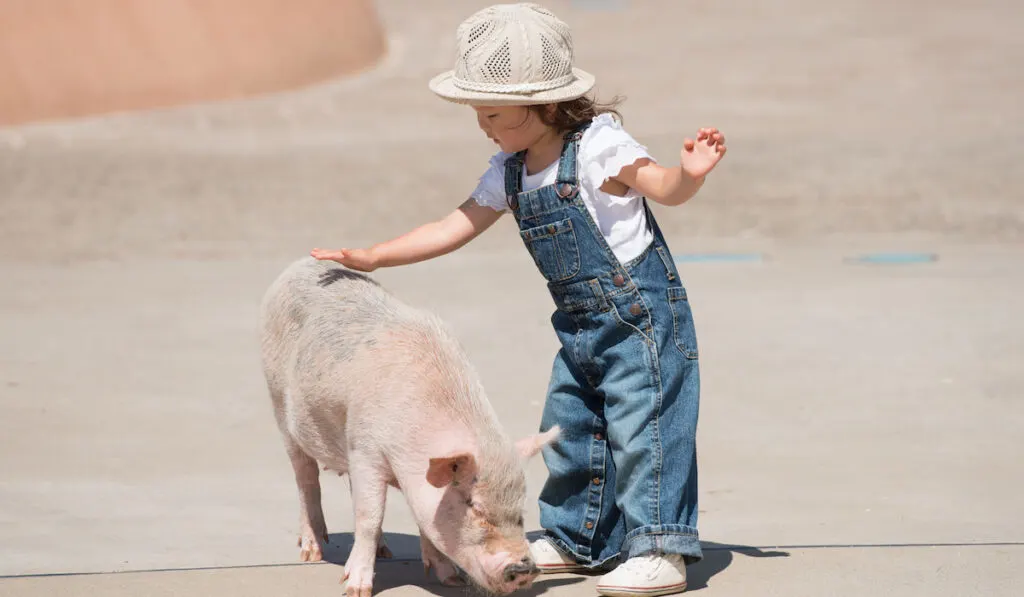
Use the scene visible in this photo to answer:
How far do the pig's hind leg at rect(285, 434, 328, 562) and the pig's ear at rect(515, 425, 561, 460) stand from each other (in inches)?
35.3

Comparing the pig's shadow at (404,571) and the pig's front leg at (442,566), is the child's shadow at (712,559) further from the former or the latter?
the pig's front leg at (442,566)

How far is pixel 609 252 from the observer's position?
3852 mm

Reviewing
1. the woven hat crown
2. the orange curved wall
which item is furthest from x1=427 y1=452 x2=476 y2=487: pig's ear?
the orange curved wall

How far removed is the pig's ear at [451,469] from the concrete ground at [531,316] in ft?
1.85

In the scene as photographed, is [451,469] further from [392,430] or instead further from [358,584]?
[358,584]

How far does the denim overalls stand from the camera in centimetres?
385

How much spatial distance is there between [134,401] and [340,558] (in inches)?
88.4

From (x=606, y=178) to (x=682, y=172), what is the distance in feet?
0.79

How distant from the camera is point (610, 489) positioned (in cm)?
411

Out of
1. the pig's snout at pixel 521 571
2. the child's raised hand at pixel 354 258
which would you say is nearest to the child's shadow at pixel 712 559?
the pig's snout at pixel 521 571

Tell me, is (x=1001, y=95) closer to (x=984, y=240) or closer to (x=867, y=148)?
(x=867, y=148)

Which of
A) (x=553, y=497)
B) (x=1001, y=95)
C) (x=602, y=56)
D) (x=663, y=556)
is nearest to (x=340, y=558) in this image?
(x=553, y=497)

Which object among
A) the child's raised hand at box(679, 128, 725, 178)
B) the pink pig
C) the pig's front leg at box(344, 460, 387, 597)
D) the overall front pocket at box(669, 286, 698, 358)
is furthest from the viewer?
the overall front pocket at box(669, 286, 698, 358)

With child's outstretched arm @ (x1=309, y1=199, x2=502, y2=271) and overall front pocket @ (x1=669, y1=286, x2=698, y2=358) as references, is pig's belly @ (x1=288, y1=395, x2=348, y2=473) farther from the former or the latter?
overall front pocket @ (x1=669, y1=286, x2=698, y2=358)
